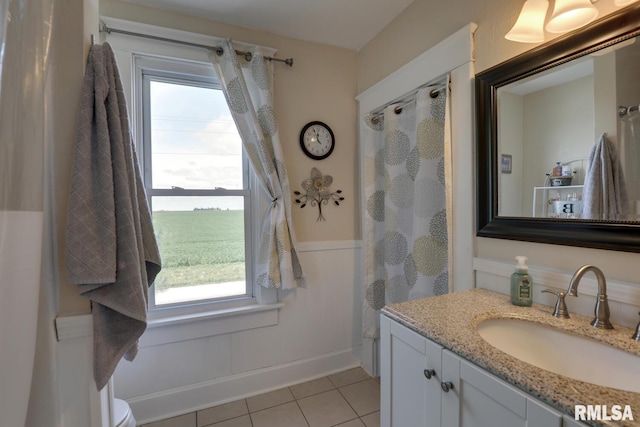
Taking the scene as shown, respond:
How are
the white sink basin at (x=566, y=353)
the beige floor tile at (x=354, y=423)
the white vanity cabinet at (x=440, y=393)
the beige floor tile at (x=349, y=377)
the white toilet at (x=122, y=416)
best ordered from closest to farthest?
the white vanity cabinet at (x=440, y=393), the white sink basin at (x=566, y=353), the white toilet at (x=122, y=416), the beige floor tile at (x=354, y=423), the beige floor tile at (x=349, y=377)

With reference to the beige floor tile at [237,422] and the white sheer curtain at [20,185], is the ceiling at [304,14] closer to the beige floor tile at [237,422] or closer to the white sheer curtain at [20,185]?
the white sheer curtain at [20,185]

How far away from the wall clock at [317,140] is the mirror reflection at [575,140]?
120 centimetres

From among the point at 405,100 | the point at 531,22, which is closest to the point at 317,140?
the point at 405,100

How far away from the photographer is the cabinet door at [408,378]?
0.89 m

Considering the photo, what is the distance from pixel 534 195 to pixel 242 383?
6.69 ft

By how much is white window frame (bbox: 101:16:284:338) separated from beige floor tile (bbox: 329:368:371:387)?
0.67 meters

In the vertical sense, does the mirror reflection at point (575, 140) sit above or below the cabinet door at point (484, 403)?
above

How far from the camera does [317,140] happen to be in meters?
2.16

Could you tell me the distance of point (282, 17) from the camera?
6.12 feet

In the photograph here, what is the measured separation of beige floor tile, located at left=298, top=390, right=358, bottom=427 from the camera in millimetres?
1714

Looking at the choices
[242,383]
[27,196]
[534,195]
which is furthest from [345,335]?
[27,196]

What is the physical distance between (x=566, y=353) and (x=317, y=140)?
180cm

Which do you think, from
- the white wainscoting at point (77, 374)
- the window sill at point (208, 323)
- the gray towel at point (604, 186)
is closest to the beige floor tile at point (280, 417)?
the window sill at point (208, 323)

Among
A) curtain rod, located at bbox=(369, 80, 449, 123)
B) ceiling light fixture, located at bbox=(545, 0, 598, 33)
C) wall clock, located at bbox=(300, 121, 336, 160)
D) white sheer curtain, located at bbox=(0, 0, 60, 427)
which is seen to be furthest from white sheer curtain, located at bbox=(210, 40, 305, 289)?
ceiling light fixture, located at bbox=(545, 0, 598, 33)
